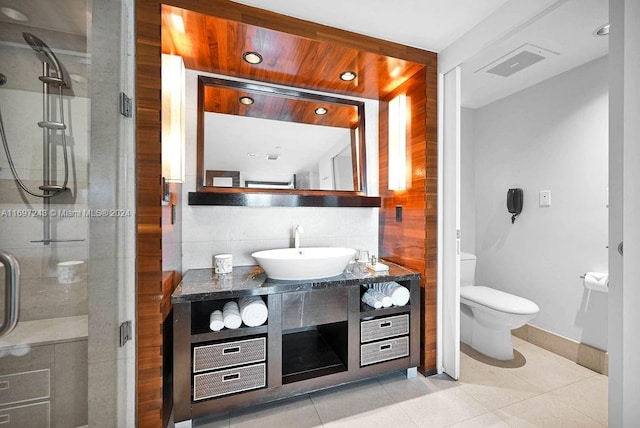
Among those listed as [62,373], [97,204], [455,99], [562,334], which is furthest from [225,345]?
[562,334]

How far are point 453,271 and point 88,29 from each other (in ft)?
7.65

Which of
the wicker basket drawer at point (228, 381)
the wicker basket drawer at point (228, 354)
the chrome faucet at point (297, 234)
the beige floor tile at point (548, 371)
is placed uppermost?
the chrome faucet at point (297, 234)

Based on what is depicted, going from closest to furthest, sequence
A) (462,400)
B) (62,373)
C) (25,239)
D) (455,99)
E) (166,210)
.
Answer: (25,239)
(62,373)
(166,210)
(462,400)
(455,99)

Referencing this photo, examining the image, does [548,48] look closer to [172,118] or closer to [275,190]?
[275,190]

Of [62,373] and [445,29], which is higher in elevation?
[445,29]

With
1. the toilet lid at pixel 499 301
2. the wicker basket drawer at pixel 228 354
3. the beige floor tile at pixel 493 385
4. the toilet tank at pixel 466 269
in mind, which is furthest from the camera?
the toilet tank at pixel 466 269

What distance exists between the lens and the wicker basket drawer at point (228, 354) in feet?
4.51

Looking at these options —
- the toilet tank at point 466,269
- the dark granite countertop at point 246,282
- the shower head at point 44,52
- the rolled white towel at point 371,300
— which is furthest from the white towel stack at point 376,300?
the shower head at point 44,52

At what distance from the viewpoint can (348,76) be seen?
1.89 m

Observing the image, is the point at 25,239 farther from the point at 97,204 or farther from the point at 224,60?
the point at 224,60

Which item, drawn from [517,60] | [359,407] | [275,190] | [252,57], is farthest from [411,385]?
[517,60]

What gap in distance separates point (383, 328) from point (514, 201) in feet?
5.93

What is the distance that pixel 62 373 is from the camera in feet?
3.74

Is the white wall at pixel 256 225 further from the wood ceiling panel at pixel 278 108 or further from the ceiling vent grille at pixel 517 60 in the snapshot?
the ceiling vent grille at pixel 517 60
